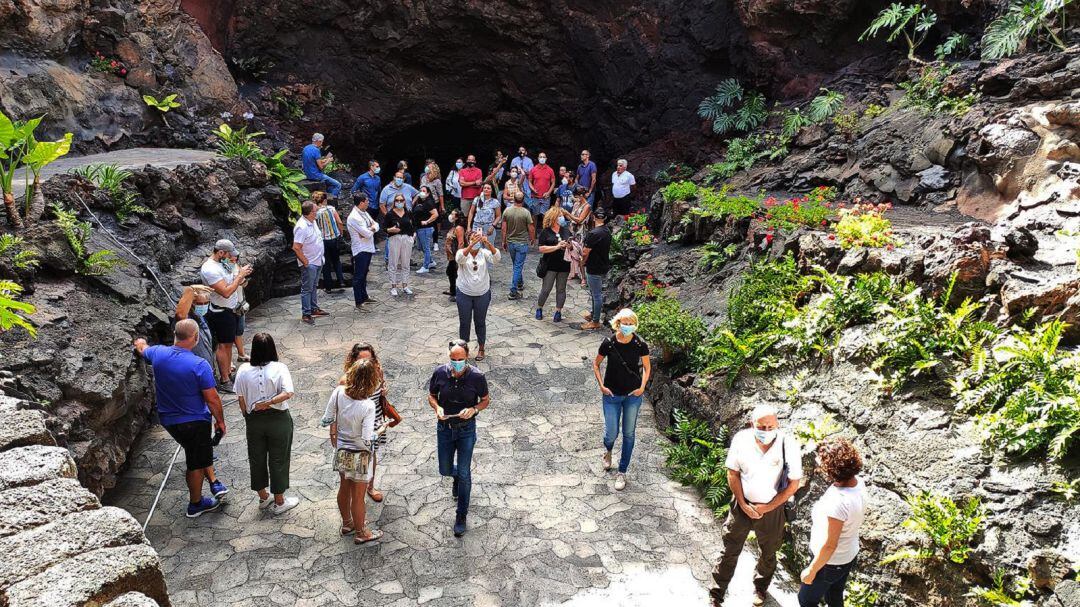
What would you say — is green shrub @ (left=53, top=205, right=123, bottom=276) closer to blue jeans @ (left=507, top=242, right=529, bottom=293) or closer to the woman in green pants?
the woman in green pants

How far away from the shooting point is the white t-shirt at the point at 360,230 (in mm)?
10938

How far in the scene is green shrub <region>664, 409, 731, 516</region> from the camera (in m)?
6.82

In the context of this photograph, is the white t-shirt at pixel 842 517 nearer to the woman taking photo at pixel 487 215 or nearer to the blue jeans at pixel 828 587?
the blue jeans at pixel 828 587

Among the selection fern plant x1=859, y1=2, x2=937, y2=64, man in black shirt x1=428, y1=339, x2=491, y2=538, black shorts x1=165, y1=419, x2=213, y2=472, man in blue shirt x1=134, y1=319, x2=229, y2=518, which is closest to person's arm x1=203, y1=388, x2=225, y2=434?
man in blue shirt x1=134, y1=319, x2=229, y2=518

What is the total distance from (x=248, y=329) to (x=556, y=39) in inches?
464

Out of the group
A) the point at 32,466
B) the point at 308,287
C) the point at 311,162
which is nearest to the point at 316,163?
the point at 311,162

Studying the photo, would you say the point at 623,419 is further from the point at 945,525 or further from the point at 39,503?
the point at 39,503

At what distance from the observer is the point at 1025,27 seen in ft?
38.0

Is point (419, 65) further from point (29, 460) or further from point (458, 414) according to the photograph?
point (29, 460)

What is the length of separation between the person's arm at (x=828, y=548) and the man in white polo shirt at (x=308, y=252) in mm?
8194

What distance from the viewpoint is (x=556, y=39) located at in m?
18.3

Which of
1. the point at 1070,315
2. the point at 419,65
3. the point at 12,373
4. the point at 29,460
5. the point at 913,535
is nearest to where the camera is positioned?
the point at 29,460

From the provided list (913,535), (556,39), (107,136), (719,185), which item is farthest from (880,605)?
(556,39)

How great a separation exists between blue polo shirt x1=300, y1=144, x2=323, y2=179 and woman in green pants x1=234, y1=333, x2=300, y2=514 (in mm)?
8849
